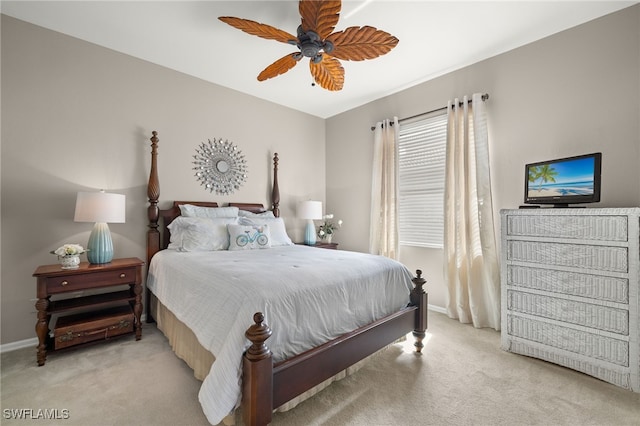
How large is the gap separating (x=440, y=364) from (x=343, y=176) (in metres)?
3.05

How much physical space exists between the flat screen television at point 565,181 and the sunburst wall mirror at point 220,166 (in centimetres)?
325

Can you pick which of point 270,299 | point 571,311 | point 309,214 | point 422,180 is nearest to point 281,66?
point 270,299

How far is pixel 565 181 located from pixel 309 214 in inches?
110

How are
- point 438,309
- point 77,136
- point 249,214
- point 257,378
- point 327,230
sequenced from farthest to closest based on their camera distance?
1. point 327,230
2. point 249,214
3. point 438,309
4. point 77,136
5. point 257,378

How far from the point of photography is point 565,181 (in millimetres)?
2252

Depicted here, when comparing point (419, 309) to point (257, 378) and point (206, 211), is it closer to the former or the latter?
point (257, 378)

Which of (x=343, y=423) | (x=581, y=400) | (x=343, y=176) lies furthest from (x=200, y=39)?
(x=581, y=400)

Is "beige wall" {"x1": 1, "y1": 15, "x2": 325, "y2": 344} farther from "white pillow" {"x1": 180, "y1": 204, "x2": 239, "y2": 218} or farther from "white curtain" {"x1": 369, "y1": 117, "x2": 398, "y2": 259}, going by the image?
"white curtain" {"x1": 369, "y1": 117, "x2": 398, "y2": 259}

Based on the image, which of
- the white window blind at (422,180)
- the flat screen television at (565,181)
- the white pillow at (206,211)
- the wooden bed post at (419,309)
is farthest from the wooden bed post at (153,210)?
the flat screen television at (565,181)

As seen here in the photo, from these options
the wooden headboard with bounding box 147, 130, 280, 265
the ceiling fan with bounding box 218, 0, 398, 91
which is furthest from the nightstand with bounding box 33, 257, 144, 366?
the ceiling fan with bounding box 218, 0, 398, 91

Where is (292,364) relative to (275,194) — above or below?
below

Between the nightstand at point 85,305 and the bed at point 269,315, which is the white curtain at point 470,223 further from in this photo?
the nightstand at point 85,305

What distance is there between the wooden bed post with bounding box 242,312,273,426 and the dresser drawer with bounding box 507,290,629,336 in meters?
2.16

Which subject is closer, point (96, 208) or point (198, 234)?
point (96, 208)
